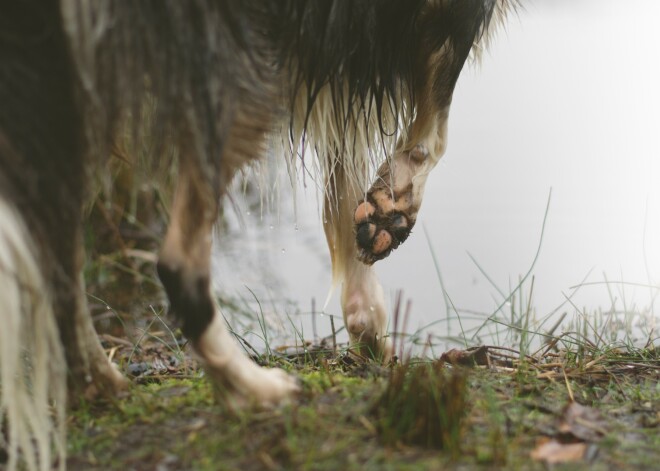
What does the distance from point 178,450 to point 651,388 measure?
1441 mm

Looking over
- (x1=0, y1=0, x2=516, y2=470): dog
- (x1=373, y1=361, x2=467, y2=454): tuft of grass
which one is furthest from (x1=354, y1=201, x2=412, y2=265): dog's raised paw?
(x1=373, y1=361, x2=467, y2=454): tuft of grass

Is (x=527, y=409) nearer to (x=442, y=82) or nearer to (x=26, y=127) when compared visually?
(x=442, y=82)

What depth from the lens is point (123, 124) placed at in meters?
1.95

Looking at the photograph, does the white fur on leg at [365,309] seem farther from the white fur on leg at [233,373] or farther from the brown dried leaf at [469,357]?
the white fur on leg at [233,373]

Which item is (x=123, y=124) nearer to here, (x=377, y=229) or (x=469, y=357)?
(x=377, y=229)

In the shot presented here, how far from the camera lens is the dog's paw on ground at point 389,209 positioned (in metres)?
2.53

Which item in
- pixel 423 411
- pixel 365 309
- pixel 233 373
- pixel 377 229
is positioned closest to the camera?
pixel 423 411

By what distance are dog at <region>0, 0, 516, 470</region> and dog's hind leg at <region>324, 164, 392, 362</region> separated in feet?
2.09

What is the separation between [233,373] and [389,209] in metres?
0.92

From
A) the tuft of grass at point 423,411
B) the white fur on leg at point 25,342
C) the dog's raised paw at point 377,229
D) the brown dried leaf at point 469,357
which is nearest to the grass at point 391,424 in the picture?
the tuft of grass at point 423,411

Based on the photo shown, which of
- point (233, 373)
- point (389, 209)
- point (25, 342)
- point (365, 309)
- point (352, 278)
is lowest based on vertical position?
point (233, 373)

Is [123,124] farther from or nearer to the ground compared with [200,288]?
farther from the ground

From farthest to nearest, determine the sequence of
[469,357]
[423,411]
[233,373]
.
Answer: [469,357] → [233,373] → [423,411]

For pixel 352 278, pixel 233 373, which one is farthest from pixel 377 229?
pixel 233 373
